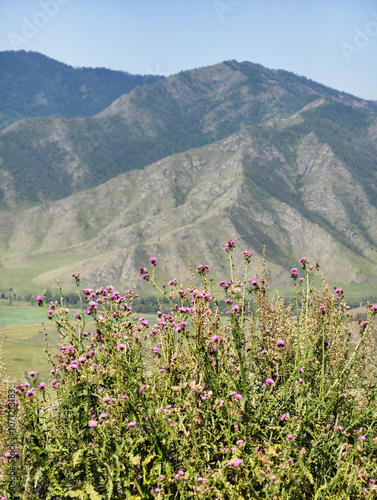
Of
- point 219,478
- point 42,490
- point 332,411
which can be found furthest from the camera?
point 332,411

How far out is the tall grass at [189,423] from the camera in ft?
13.6

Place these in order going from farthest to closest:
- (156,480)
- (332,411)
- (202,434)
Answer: (332,411), (202,434), (156,480)

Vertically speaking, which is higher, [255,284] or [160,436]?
[255,284]

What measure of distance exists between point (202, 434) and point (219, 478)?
3.25ft

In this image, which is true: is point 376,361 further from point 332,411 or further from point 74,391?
point 74,391

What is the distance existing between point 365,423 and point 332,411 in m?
0.49

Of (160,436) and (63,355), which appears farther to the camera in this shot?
(63,355)

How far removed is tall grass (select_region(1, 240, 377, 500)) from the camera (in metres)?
4.14

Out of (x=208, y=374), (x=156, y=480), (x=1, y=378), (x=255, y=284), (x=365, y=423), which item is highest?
(x=255, y=284)

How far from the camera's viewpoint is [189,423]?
16.3 feet

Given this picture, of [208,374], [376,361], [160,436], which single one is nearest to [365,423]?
[376,361]

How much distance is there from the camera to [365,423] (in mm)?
5184

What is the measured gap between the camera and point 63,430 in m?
5.09

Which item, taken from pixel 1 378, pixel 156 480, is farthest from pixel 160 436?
pixel 1 378
